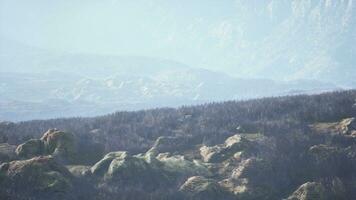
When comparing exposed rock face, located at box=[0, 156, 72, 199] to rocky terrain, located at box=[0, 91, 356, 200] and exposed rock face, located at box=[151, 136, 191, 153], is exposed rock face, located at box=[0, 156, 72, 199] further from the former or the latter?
exposed rock face, located at box=[151, 136, 191, 153]

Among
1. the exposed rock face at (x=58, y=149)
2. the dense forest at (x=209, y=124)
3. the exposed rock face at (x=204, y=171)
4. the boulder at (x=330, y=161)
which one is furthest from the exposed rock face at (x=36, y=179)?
the boulder at (x=330, y=161)

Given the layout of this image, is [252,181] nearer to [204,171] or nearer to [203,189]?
[203,189]

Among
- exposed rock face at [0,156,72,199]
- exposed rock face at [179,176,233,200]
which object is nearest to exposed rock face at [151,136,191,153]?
exposed rock face at [179,176,233,200]

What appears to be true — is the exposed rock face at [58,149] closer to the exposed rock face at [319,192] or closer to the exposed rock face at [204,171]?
the exposed rock face at [204,171]

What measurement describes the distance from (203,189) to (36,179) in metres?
8.65

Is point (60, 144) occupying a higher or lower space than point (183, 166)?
higher

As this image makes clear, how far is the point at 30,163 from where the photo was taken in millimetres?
25344

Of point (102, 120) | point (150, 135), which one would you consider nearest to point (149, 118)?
point (102, 120)

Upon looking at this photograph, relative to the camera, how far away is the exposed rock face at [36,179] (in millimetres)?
23453

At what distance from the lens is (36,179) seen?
24469mm

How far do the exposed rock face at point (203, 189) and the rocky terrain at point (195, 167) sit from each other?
5 centimetres

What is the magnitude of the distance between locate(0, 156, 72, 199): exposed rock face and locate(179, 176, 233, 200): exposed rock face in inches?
247

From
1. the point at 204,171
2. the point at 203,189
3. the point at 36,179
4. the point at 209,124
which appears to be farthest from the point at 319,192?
the point at 209,124

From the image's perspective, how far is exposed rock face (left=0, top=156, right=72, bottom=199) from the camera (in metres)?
23.5
